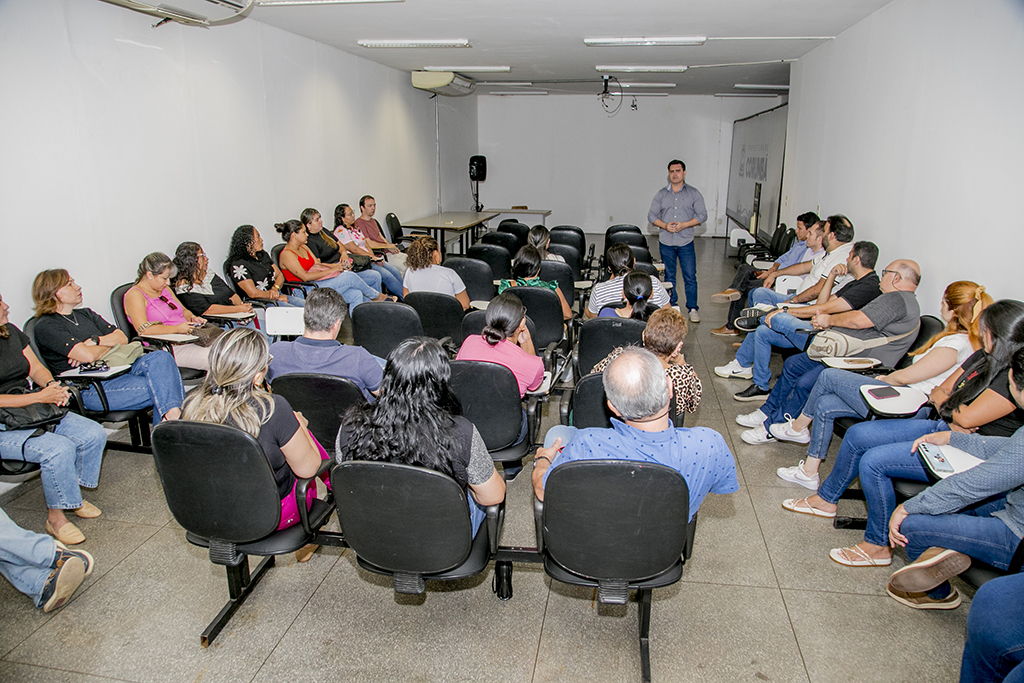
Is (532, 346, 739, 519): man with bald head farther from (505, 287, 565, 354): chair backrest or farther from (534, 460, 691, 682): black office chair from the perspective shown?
(505, 287, 565, 354): chair backrest

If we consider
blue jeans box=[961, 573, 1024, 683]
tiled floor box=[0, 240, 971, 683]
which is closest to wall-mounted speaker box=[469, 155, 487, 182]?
tiled floor box=[0, 240, 971, 683]

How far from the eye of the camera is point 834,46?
6582mm

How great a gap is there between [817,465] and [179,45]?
18.4ft

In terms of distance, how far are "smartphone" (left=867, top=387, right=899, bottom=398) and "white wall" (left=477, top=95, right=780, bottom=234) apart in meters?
11.7

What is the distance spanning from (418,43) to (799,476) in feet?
19.9

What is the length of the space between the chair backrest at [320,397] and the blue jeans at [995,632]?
224 cm

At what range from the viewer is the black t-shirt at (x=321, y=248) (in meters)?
6.86

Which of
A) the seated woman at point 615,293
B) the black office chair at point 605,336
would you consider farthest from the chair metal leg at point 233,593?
the seated woman at point 615,293

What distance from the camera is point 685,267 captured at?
7.38 metres

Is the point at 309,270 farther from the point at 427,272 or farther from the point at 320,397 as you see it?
the point at 320,397

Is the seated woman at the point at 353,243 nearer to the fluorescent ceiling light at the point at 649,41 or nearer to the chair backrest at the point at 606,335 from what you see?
the fluorescent ceiling light at the point at 649,41

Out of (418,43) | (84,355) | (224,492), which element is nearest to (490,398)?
(224,492)

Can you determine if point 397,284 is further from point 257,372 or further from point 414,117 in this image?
point 257,372

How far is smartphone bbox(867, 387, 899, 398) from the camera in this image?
10.3ft
